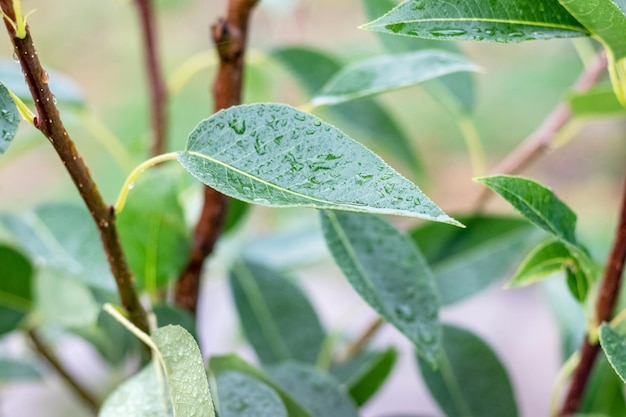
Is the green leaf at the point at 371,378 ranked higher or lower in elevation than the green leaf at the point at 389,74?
lower

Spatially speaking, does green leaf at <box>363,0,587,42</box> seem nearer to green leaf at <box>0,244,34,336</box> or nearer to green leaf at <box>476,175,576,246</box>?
green leaf at <box>476,175,576,246</box>

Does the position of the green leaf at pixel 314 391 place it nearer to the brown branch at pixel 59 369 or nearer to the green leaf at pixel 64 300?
the green leaf at pixel 64 300

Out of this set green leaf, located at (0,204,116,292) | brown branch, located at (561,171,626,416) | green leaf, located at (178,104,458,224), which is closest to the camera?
green leaf, located at (178,104,458,224)

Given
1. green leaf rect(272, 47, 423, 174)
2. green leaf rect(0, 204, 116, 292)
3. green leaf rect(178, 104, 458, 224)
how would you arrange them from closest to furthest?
green leaf rect(178, 104, 458, 224) → green leaf rect(0, 204, 116, 292) → green leaf rect(272, 47, 423, 174)

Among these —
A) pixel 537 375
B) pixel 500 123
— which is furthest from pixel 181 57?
pixel 537 375

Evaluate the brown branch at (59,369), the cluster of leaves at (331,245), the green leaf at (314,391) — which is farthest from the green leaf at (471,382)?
the brown branch at (59,369)

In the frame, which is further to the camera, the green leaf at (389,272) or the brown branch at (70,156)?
the green leaf at (389,272)

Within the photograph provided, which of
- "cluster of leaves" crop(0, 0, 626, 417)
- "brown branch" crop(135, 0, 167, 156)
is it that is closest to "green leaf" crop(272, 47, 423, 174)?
"cluster of leaves" crop(0, 0, 626, 417)
